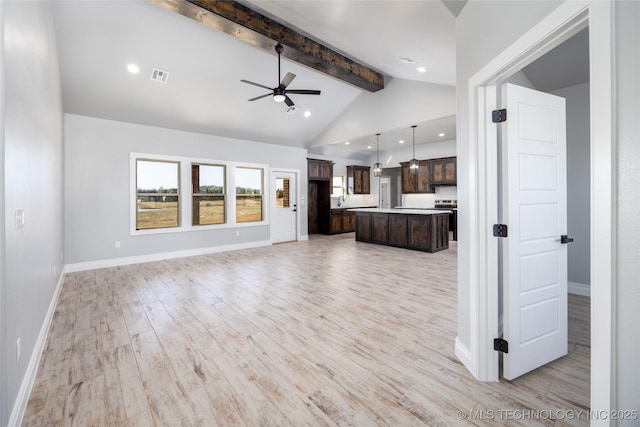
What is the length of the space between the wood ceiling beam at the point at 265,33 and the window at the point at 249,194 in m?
3.45

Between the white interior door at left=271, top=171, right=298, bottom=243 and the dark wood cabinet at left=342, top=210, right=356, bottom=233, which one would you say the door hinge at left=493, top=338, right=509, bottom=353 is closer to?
the white interior door at left=271, top=171, right=298, bottom=243

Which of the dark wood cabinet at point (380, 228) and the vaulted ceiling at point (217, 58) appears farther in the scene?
the dark wood cabinet at point (380, 228)

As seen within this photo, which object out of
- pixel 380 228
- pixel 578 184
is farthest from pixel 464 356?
pixel 380 228

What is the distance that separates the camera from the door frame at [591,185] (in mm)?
936

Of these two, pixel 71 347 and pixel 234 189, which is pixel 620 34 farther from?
pixel 234 189

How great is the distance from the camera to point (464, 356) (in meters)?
2.08

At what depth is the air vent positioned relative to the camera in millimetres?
4685

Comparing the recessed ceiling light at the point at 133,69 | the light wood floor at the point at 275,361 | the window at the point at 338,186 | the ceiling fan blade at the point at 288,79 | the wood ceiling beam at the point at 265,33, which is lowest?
the light wood floor at the point at 275,361

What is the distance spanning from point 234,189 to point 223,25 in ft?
12.9

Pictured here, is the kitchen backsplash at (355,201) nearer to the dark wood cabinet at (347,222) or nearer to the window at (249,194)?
the dark wood cabinet at (347,222)

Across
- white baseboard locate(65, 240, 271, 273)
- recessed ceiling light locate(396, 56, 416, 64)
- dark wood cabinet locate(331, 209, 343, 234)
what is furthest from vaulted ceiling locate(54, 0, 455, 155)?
dark wood cabinet locate(331, 209, 343, 234)

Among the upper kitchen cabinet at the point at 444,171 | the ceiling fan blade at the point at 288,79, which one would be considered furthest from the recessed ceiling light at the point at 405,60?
the upper kitchen cabinet at the point at 444,171

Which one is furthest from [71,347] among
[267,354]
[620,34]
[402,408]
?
[620,34]

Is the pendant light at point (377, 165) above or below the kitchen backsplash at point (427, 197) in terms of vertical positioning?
above
